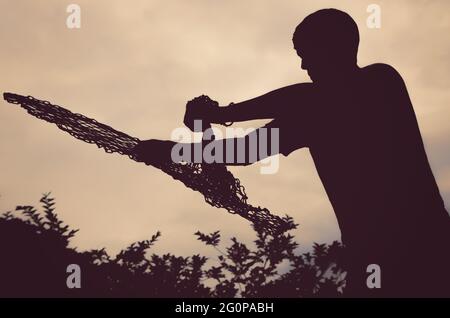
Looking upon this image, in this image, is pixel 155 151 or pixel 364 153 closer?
pixel 364 153

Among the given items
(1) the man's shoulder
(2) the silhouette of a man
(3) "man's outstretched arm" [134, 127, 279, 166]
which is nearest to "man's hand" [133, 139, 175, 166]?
(3) "man's outstretched arm" [134, 127, 279, 166]

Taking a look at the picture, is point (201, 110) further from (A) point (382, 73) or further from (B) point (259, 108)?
(A) point (382, 73)

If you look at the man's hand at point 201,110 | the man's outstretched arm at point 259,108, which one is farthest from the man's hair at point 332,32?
the man's hand at point 201,110

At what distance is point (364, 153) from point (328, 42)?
76cm

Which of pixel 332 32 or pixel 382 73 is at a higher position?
pixel 332 32

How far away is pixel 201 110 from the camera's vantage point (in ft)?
14.9

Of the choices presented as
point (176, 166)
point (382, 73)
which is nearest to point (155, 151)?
point (176, 166)

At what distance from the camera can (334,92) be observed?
4.18 metres

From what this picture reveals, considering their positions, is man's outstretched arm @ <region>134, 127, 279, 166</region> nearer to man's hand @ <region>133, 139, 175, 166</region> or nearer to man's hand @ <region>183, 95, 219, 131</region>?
man's hand @ <region>133, 139, 175, 166</region>

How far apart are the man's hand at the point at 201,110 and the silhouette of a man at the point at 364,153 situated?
0.16 metres

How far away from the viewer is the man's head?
4.17 m

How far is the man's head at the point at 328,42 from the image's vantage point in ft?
Result: 13.7

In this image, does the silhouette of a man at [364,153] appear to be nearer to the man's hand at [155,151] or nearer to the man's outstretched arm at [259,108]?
the man's outstretched arm at [259,108]
